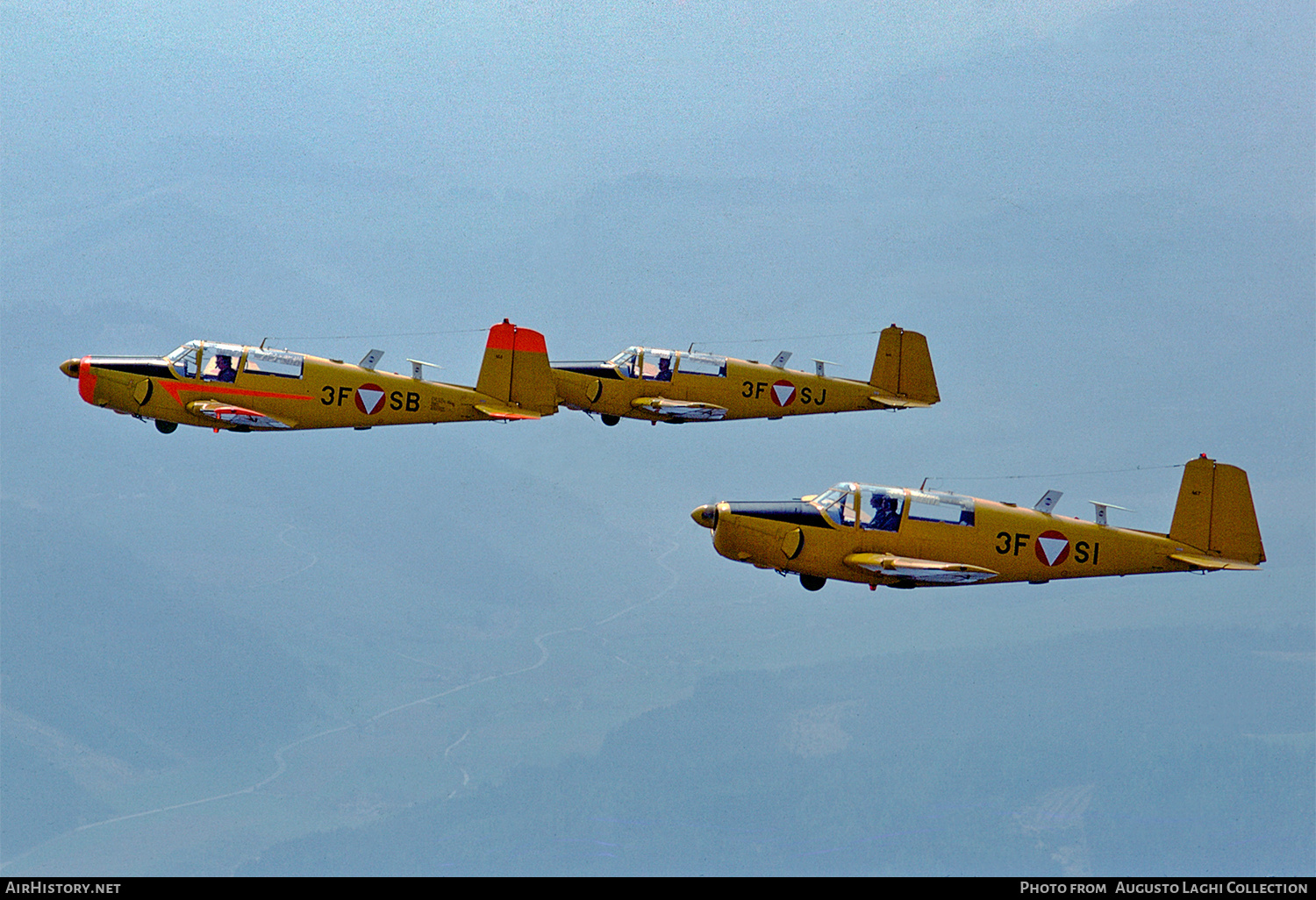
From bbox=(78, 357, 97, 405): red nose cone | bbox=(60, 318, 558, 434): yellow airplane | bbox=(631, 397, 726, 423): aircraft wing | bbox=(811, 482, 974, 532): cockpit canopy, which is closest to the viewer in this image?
bbox=(811, 482, 974, 532): cockpit canopy

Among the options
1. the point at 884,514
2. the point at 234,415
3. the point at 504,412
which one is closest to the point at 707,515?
the point at 884,514

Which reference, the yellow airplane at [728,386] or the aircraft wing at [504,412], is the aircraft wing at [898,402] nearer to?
the yellow airplane at [728,386]

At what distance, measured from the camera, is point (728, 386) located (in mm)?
A: 35062

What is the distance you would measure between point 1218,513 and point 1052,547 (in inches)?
112

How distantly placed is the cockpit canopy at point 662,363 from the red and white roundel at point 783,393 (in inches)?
44.3

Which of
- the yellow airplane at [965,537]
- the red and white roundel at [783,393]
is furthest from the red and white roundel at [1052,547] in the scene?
the red and white roundel at [783,393]

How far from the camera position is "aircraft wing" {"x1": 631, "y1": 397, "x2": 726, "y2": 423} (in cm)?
3438

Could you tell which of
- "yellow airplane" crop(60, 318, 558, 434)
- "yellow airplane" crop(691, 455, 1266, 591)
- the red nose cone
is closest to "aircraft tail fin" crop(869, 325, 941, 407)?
"yellow airplane" crop(60, 318, 558, 434)

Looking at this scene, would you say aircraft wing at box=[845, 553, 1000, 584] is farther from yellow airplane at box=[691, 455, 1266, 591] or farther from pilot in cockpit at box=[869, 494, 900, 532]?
pilot in cockpit at box=[869, 494, 900, 532]

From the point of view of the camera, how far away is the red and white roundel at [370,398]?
3212 centimetres

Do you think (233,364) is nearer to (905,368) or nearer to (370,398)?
(370,398)

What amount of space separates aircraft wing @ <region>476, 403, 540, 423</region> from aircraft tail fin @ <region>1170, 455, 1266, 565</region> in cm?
1179

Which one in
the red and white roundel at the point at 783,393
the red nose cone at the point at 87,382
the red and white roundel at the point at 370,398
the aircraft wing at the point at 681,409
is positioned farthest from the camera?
the red and white roundel at the point at 783,393

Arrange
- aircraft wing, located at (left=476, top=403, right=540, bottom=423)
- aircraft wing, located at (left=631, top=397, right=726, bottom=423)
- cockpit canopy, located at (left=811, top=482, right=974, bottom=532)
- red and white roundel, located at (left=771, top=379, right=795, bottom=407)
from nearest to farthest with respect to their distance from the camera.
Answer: cockpit canopy, located at (left=811, top=482, right=974, bottom=532) < aircraft wing, located at (left=476, top=403, right=540, bottom=423) < aircraft wing, located at (left=631, top=397, right=726, bottom=423) < red and white roundel, located at (left=771, top=379, right=795, bottom=407)
